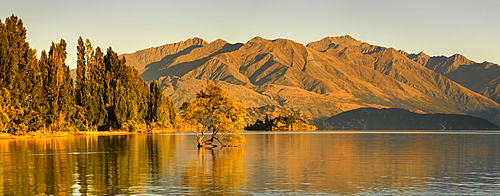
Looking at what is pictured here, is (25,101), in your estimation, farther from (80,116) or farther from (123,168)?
(123,168)

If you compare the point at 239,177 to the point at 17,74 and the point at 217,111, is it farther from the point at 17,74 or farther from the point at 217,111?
the point at 17,74

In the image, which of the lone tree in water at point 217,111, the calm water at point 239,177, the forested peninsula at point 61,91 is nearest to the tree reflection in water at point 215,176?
the calm water at point 239,177

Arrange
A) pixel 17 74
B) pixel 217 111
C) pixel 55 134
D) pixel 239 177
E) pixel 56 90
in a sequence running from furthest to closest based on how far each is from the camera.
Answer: pixel 55 134, pixel 56 90, pixel 17 74, pixel 217 111, pixel 239 177

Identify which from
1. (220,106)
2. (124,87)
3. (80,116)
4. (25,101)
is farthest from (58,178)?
(124,87)

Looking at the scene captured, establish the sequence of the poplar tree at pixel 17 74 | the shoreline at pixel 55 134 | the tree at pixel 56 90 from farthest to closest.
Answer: the tree at pixel 56 90 → the shoreline at pixel 55 134 → the poplar tree at pixel 17 74

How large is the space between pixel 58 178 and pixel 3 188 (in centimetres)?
672

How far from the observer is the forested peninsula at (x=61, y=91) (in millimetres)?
128500

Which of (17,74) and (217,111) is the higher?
(17,74)

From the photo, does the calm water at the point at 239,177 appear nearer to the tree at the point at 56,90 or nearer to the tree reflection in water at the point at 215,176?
the tree reflection in water at the point at 215,176

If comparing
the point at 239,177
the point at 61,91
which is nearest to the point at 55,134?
the point at 61,91

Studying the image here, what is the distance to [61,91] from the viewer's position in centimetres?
14700

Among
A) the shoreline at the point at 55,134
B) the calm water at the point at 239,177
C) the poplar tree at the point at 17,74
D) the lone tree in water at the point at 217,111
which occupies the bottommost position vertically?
the calm water at the point at 239,177

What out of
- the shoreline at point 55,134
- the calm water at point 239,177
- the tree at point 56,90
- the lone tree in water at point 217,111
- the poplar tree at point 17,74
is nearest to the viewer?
the calm water at point 239,177

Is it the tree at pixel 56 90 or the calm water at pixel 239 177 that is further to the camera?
the tree at pixel 56 90
